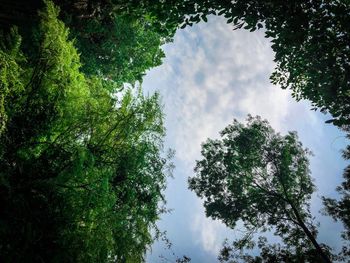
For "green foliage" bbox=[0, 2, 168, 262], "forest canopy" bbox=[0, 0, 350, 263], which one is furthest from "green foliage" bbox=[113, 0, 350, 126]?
"green foliage" bbox=[0, 2, 168, 262]

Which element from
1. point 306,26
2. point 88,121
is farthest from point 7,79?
point 306,26

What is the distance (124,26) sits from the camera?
16.0 metres

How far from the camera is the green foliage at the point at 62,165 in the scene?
23.9ft

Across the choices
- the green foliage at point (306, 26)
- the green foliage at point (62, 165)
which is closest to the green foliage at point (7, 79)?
the green foliage at point (62, 165)

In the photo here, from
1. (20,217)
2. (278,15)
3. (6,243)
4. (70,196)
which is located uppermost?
(278,15)

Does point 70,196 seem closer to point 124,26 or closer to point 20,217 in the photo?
point 20,217

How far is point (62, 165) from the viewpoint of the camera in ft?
27.0

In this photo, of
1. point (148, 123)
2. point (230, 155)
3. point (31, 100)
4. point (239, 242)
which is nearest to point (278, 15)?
point (148, 123)

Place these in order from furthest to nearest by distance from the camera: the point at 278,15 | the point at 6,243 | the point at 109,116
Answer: the point at 278,15 → the point at 109,116 → the point at 6,243

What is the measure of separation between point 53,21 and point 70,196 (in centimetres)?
452

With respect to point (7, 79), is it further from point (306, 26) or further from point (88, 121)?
point (306, 26)

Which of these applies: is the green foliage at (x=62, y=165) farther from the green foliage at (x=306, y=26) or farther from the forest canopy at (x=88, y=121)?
the green foliage at (x=306, y=26)

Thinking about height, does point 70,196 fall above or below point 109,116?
below

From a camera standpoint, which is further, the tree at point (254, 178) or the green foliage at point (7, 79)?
the tree at point (254, 178)
